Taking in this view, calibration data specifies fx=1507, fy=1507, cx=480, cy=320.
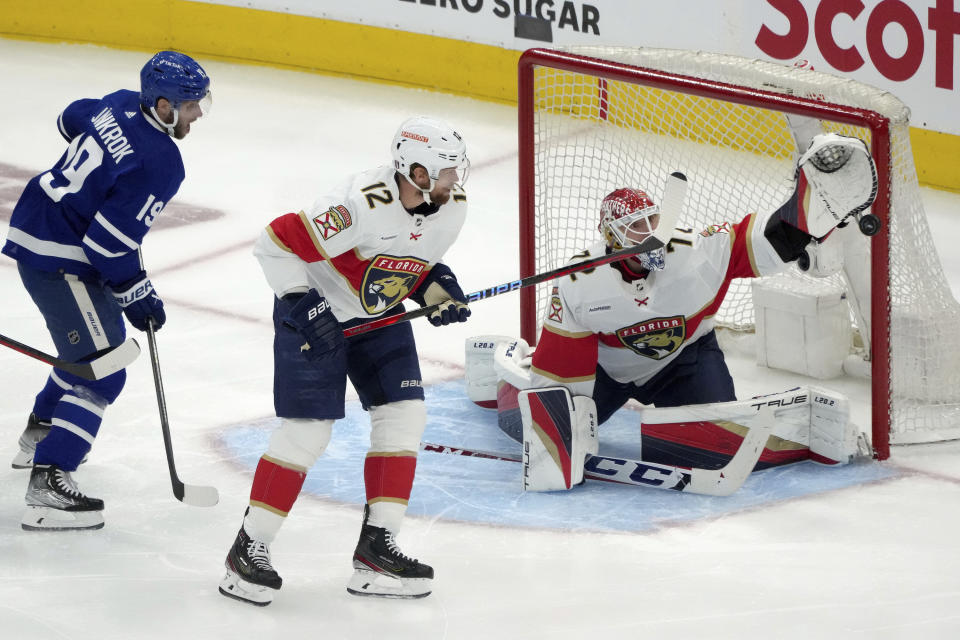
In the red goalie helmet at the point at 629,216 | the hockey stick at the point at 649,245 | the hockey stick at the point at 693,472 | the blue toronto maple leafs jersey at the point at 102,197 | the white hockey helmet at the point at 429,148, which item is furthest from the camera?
the hockey stick at the point at 693,472

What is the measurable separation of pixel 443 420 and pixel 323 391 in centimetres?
118

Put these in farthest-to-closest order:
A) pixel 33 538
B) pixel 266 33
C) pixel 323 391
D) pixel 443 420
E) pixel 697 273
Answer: pixel 266 33 → pixel 443 420 → pixel 697 273 → pixel 33 538 → pixel 323 391

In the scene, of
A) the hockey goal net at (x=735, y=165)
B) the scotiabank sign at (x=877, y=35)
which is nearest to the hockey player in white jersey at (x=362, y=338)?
the hockey goal net at (x=735, y=165)

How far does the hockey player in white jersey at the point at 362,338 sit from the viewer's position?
10.5 ft

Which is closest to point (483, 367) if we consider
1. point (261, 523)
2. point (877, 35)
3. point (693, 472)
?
point (693, 472)

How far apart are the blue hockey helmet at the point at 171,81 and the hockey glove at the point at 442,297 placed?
0.69 metres

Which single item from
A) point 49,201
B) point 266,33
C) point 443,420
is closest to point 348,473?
point 443,420

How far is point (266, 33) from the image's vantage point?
7926 mm

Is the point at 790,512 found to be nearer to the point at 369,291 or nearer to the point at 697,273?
the point at 697,273

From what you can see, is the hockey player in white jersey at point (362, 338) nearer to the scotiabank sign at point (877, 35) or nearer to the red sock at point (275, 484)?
the red sock at point (275, 484)

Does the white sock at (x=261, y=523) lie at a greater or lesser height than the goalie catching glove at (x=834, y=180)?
lesser

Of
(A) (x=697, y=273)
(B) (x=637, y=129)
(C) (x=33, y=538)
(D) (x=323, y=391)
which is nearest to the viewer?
(D) (x=323, y=391)

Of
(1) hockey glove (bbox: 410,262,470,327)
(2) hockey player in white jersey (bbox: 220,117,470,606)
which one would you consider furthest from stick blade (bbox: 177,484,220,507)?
(1) hockey glove (bbox: 410,262,470,327)

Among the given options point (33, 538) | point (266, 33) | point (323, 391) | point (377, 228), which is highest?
point (266, 33)
